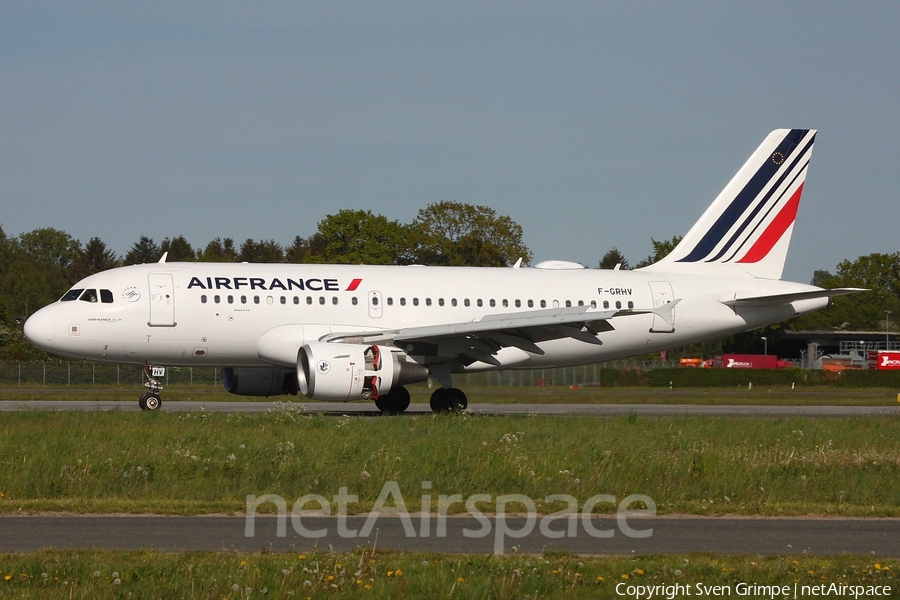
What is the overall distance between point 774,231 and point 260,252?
9532 cm

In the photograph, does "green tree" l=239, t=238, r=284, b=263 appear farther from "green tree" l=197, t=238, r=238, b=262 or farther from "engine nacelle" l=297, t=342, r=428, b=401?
"engine nacelle" l=297, t=342, r=428, b=401

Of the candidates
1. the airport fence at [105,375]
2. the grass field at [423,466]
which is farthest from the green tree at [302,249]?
the grass field at [423,466]

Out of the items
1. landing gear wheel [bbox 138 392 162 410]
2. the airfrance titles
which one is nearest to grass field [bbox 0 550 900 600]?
landing gear wheel [bbox 138 392 162 410]

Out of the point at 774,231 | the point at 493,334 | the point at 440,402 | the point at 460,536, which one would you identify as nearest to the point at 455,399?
the point at 440,402

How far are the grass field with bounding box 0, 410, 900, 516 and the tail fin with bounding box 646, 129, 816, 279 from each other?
13729 mm

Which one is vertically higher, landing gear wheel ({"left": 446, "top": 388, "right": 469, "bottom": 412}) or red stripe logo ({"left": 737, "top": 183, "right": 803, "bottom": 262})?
red stripe logo ({"left": 737, "top": 183, "right": 803, "bottom": 262})

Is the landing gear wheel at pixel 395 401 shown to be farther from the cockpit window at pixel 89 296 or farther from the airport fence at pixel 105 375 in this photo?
the airport fence at pixel 105 375

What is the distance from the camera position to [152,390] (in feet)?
89.1

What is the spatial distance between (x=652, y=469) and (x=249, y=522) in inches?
250

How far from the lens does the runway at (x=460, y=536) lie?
10.9 m

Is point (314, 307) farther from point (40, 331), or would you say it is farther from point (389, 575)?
point (389, 575)

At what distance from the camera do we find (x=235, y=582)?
895 cm

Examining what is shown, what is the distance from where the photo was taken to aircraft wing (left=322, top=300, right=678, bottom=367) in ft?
84.5

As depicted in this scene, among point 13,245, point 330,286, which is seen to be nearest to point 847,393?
point 330,286
